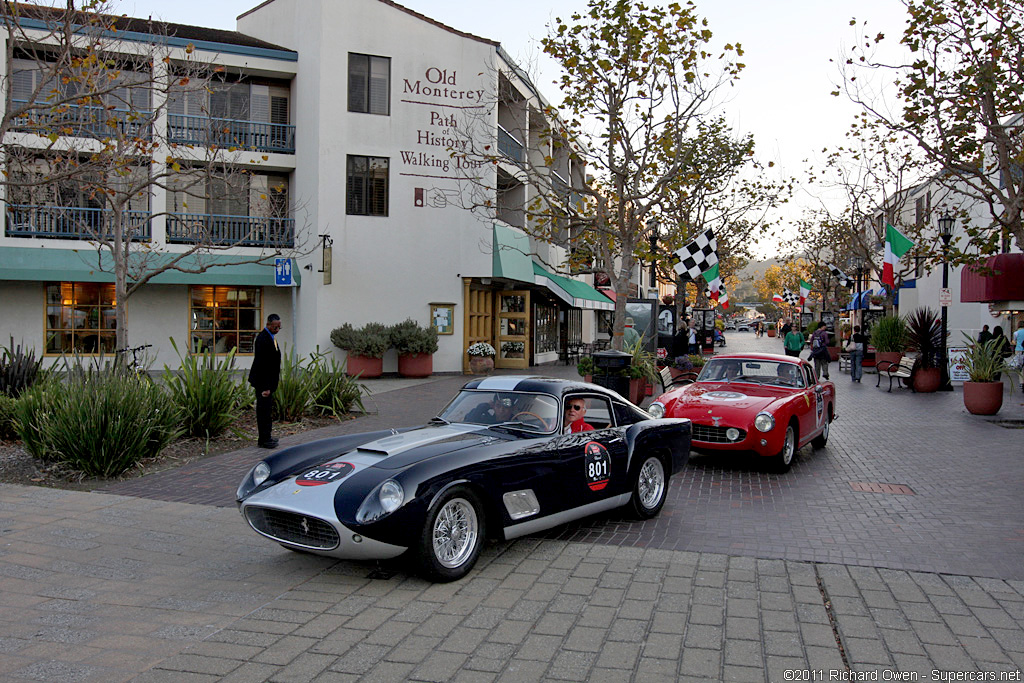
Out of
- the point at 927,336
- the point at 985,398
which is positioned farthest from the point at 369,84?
the point at 985,398

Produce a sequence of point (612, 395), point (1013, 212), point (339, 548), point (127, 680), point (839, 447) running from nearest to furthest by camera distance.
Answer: point (127, 680)
point (339, 548)
point (612, 395)
point (839, 447)
point (1013, 212)

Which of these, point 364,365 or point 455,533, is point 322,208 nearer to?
point 364,365

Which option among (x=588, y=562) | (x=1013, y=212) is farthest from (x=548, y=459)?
(x=1013, y=212)

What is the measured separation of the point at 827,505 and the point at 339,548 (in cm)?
512

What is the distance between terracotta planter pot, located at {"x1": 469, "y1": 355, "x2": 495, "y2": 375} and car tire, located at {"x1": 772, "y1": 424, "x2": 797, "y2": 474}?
14.7m

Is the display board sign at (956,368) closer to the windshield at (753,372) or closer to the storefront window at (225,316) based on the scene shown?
the windshield at (753,372)

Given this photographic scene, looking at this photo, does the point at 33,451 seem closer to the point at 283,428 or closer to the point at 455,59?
the point at 283,428

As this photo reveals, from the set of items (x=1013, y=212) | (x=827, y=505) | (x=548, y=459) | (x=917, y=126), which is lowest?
(x=827, y=505)

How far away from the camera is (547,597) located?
5.07 meters

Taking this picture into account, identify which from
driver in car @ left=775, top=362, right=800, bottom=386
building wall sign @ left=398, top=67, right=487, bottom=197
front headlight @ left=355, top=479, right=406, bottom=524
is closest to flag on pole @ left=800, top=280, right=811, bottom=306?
building wall sign @ left=398, top=67, right=487, bottom=197

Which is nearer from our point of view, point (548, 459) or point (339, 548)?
point (339, 548)

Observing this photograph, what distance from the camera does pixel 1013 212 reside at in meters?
13.4

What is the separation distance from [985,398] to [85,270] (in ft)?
73.0

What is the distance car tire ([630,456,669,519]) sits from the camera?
23.1 feet
